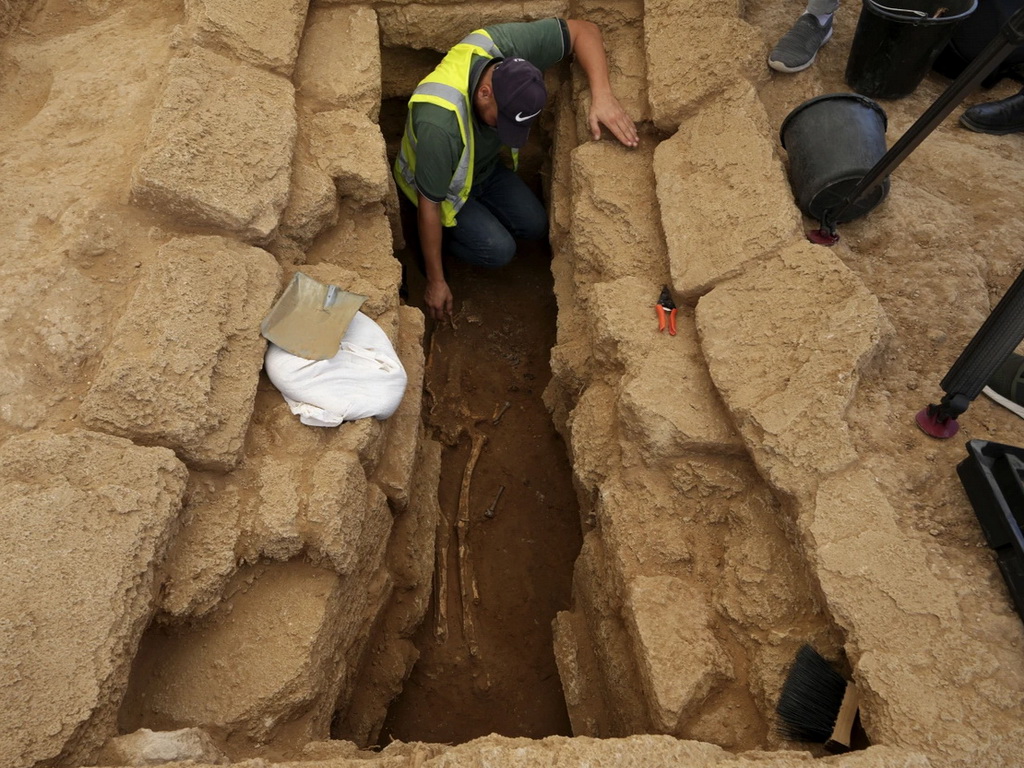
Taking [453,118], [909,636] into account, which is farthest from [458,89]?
[909,636]

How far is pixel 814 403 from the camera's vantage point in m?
2.41

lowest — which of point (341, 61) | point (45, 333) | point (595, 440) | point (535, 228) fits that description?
point (535, 228)

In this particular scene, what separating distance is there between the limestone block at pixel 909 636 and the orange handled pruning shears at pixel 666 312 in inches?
35.9

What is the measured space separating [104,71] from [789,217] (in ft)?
9.58

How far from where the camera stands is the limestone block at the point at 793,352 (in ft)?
7.72

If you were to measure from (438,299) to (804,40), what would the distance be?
226cm

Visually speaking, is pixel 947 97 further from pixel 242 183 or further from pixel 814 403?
pixel 242 183

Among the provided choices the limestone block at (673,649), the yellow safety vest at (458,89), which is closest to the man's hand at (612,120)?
the yellow safety vest at (458,89)

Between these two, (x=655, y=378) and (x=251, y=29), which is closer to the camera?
(x=655, y=378)

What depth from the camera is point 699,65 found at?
338 cm

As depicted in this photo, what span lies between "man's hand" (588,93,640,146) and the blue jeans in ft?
3.39

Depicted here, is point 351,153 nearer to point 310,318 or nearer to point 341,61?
point 341,61

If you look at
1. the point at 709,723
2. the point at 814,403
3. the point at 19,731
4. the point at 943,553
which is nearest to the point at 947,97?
→ the point at 814,403

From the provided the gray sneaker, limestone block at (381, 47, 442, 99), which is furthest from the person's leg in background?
limestone block at (381, 47, 442, 99)
